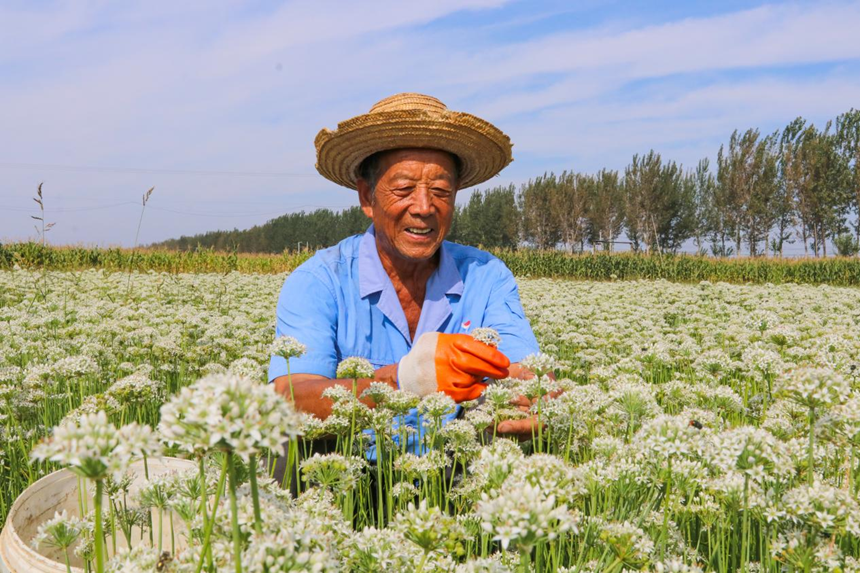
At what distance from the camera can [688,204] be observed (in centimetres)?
8725

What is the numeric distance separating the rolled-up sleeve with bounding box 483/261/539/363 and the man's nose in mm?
1095

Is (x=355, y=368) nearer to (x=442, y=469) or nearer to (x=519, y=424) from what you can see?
(x=442, y=469)

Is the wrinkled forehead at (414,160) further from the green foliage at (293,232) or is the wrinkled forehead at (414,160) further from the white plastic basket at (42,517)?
the green foliage at (293,232)

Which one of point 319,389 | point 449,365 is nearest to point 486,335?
point 449,365

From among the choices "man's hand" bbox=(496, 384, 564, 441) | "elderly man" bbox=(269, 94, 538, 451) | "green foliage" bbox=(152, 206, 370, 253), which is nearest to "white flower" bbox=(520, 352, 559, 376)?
"man's hand" bbox=(496, 384, 564, 441)

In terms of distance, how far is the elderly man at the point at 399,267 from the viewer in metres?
4.44

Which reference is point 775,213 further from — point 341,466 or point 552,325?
point 341,466

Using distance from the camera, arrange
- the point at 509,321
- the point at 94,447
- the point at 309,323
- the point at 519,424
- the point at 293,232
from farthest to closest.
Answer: the point at 293,232 < the point at 509,321 < the point at 309,323 < the point at 519,424 < the point at 94,447

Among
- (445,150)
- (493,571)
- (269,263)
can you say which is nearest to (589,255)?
(269,263)

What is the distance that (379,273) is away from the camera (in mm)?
4922

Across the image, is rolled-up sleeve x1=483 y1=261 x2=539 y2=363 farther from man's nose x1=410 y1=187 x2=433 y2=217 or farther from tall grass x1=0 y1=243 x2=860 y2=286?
tall grass x1=0 y1=243 x2=860 y2=286

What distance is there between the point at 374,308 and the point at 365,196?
106 cm

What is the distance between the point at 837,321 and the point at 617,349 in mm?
3578

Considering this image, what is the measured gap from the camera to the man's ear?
5.14 m
